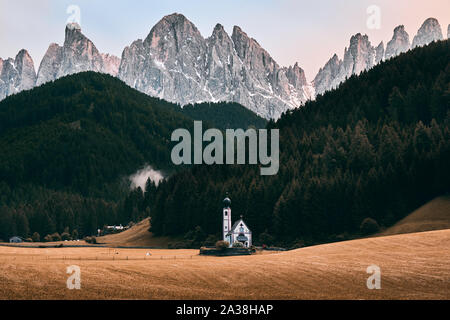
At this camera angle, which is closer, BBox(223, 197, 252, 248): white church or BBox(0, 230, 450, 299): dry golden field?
BBox(0, 230, 450, 299): dry golden field

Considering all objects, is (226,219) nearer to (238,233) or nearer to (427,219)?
(238,233)

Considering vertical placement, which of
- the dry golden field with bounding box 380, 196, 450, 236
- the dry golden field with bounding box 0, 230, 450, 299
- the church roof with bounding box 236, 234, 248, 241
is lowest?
the dry golden field with bounding box 0, 230, 450, 299

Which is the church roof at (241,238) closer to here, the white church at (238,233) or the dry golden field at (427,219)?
the white church at (238,233)

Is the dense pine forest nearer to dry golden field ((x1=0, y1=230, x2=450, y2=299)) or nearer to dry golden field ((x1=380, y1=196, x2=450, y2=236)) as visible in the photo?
dry golden field ((x1=380, y1=196, x2=450, y2=236))

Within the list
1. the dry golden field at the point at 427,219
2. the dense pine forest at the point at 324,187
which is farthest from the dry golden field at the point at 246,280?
the dense pine forest at the point at 324,187

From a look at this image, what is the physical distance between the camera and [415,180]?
466 ft

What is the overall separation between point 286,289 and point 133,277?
1502 cm

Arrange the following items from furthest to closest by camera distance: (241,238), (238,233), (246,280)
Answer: (238,233), (241,238), (246,280)

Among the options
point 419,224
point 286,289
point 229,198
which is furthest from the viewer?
point 229,198

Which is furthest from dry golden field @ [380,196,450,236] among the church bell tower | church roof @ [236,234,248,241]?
the church bell tower

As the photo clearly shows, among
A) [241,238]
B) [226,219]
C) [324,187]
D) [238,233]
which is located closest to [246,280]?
[241,238]

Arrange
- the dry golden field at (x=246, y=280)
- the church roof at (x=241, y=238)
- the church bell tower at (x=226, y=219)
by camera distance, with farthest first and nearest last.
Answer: the church bell tower at (x=226, y=219) → the church roof at (x=241, y=238) → the dry golden field at (x=246, y=280)
